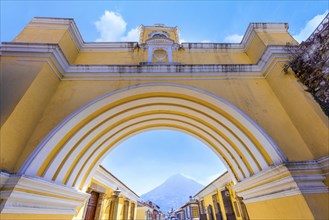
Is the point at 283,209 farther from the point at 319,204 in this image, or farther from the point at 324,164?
the point at 324,164

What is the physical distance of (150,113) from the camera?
4668mm

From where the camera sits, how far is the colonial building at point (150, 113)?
8.59 ft

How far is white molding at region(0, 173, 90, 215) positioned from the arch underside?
0.68 feet

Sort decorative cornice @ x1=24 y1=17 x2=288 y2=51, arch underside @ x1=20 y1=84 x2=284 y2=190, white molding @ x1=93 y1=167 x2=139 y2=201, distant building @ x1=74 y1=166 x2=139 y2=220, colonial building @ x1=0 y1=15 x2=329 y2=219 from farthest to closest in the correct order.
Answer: white molding @ x1=93 y1=167 x2=139 y2=201 → distant building @ x1=74 y1=166 x2=139 y2=220 → decorative cornice @ x1=24 y1=17 x2=288 y2=51 → arch underside @ x1=20 y1=84 x2=284 y2=190 → colonial building @ x1=0 y1=15 x2=329 y2=219

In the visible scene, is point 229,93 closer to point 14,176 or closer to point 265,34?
point 265,34

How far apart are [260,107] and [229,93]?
29.5 inches

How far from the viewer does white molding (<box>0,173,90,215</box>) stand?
230 centimetres

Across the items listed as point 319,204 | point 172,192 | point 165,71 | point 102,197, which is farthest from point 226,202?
point 172,192

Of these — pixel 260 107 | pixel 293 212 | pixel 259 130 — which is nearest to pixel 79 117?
pixel 259 130

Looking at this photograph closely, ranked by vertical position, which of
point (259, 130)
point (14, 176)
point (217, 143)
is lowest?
point (14, 176)

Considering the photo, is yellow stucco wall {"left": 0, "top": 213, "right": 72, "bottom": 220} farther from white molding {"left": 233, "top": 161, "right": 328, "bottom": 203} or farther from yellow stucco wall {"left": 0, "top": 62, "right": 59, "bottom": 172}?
white molding {"left": 233, "top": 161, "right": 328, "bottom": 203}

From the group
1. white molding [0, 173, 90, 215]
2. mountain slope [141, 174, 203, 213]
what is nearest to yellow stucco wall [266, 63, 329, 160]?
white molding [0, 173, 90, 215]

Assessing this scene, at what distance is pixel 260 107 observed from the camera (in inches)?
141

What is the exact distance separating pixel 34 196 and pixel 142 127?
3036 mm
